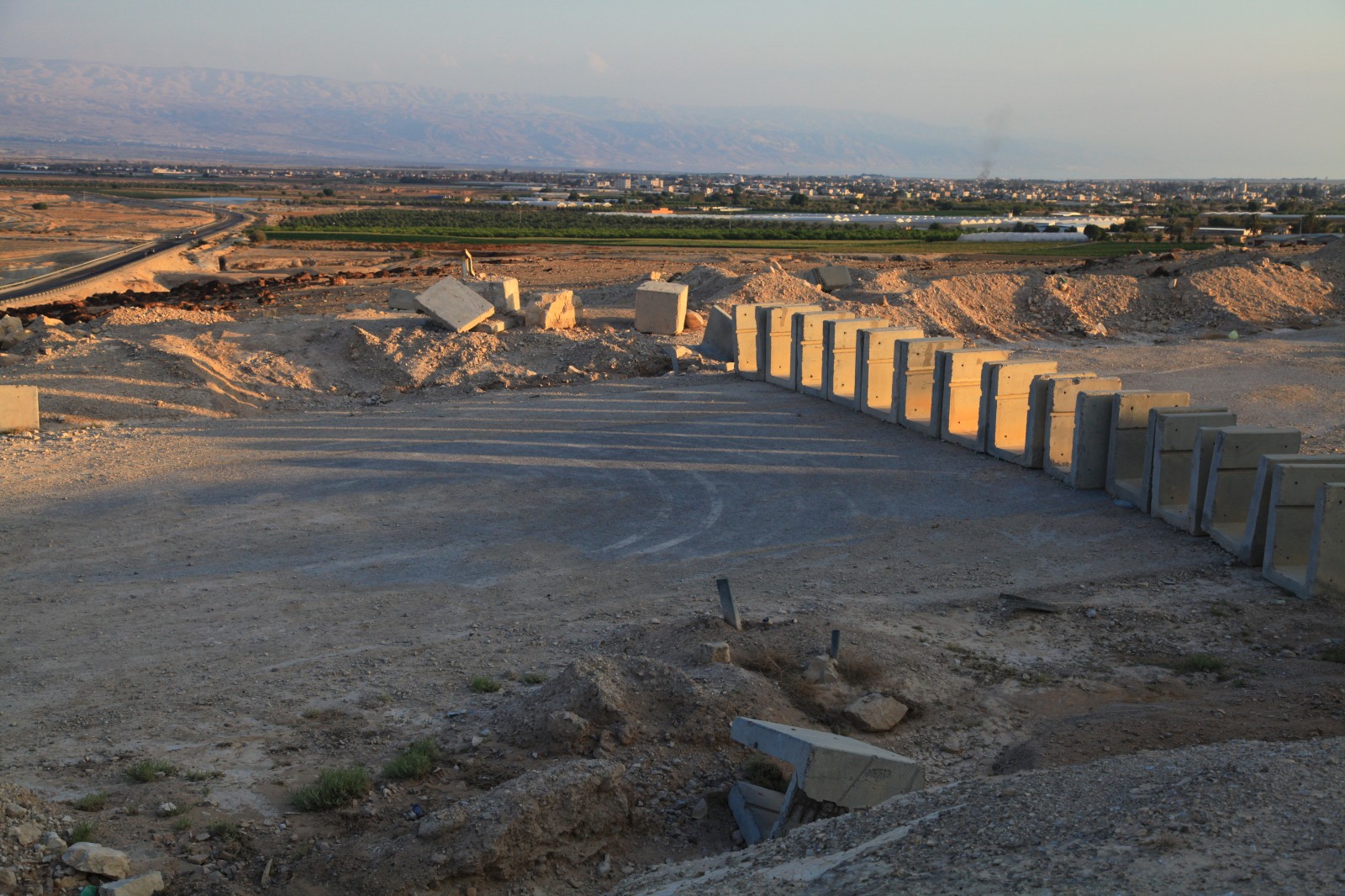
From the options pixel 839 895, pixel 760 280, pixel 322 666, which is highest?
pixel 760 280

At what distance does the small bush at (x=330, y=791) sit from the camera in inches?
256

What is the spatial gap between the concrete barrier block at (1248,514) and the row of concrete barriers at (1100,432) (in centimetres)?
1

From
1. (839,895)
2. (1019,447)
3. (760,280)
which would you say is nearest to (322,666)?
(839,895)

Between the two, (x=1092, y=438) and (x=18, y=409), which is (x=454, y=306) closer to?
(x=18, y=409)

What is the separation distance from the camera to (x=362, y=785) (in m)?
6.65

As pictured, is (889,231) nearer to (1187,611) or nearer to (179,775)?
(1187,611)

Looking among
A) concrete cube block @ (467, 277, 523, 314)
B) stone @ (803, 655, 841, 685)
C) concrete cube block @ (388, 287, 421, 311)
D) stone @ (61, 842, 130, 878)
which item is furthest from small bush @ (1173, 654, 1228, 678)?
concrete cube block @ (388, 287, 421, 311)

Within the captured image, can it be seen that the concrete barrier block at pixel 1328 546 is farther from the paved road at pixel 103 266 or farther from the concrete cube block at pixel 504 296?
the paved road at pixel 103 266

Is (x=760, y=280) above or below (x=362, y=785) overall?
above

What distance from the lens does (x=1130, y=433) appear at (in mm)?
13664

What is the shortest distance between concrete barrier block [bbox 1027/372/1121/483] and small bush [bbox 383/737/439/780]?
1002 cm

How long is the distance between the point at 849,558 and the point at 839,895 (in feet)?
23.7

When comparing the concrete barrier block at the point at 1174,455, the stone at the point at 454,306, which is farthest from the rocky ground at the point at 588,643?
the stone at the point at 454,306

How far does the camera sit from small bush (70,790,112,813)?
6359 mm
